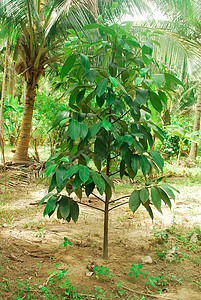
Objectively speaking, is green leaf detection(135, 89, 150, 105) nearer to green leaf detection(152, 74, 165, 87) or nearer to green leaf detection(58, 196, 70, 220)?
green leaf detection(152, 74, 165, 87)

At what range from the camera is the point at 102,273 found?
1.70m

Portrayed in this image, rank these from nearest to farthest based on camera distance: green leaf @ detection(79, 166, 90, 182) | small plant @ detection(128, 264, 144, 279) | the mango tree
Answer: green leaf @ detection(79, 166, 90, 182) < the mango tree < small plant @ detection(128, 264, 144, 279)

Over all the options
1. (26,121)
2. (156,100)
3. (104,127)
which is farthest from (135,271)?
(26,121)

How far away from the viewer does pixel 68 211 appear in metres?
1.61

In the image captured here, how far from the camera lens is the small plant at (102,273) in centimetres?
170

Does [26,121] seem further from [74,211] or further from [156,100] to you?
[156,100]

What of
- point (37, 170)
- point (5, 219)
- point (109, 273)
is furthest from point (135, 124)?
point (37, 170)

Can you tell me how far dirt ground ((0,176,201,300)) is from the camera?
1.65 metres

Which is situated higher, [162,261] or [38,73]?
[38,73]

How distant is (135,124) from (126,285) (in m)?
1.04

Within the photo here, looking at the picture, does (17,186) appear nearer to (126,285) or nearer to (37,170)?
(37,170)

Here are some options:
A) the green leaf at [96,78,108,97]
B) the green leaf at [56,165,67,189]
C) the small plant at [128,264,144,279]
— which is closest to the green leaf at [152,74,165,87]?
the green leaf at [96,78,108,97]

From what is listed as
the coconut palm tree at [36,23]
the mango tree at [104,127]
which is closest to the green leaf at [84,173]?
the mango tree at [104,127]

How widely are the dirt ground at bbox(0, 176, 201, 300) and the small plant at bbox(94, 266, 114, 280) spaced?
0.04 feet
